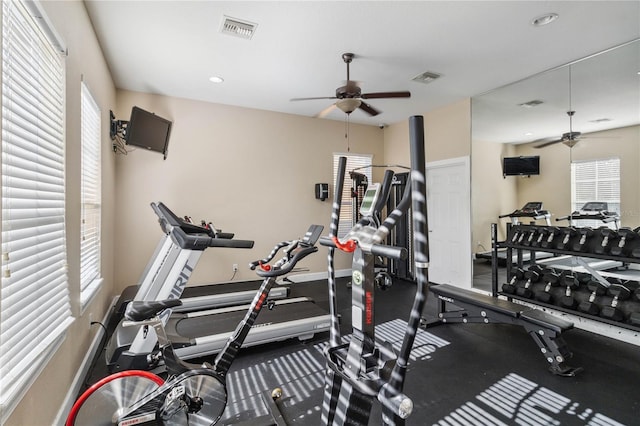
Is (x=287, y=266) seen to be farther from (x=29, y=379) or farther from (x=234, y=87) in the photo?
(x=234, y=87)

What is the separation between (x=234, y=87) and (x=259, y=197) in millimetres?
1834

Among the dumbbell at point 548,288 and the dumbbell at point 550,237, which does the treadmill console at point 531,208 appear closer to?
the dumbbell at point 550,237

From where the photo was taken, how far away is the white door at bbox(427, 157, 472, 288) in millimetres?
4949

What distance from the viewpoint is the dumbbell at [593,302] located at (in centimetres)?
296

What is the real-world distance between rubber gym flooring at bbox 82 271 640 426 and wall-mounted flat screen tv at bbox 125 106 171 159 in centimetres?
259

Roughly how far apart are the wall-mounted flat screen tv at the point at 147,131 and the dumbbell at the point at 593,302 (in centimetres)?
522

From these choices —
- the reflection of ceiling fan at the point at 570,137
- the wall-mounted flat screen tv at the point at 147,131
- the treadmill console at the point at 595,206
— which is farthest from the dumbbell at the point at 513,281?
the wall-mounted flat screen tv at the point at 147,131

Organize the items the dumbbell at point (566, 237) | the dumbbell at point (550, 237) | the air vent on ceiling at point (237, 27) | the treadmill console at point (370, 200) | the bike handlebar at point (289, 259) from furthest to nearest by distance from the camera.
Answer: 1. the dumbbell at point (550, 237)
2. the dumbbell at point (566, 237)
3. the air vent on ceiling at point (237, 27)
4. the bike handlebar at point (289, 259)
5. the treadmill console at point (370, 200)

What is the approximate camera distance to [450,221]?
208 inches

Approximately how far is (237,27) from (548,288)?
165 inches

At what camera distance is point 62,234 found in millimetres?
1972

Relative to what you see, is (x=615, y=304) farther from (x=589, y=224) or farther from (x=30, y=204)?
(x=30, y=204)

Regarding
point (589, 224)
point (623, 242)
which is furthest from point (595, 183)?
point (623, 242)

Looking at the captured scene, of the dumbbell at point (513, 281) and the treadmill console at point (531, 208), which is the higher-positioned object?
the treadmill console at point (531, 208)
